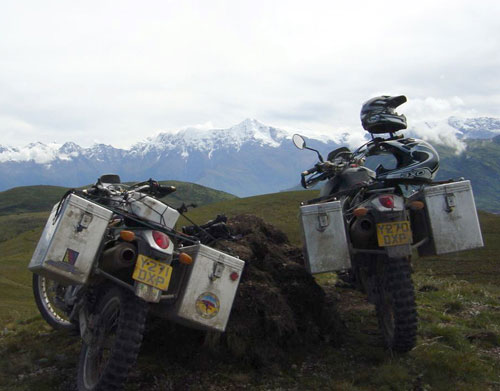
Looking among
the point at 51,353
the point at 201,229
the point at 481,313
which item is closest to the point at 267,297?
the point at 201,229

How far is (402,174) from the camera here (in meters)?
7.82

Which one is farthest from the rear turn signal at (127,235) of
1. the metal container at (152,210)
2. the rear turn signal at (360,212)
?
the rear turn signal at (360,212)

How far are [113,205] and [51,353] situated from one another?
2.90m

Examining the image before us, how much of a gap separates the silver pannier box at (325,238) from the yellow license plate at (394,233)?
0.63 meters

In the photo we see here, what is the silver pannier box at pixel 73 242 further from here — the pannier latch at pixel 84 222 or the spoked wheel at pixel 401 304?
the spoked wheel at pixel 401 304

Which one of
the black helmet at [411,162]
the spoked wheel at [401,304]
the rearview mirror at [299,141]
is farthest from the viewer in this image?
the rearview mirror at [299,141]

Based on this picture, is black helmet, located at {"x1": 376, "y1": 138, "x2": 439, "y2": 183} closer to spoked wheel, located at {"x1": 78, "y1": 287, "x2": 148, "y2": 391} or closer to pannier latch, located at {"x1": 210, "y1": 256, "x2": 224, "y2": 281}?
pannier latch, located at {"x1": 210, "y1": 256, "x2": 224, "y2": 281}

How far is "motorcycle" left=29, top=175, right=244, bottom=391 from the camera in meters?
5.60

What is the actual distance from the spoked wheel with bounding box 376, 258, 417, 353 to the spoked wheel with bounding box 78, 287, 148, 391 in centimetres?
363

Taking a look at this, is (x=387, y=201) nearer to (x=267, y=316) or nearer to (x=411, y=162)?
(x=411, y=162)

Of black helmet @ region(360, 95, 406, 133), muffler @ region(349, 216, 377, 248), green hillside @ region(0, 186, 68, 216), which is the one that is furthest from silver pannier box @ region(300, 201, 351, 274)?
green hillside @ region(0, 186, 68, 216)

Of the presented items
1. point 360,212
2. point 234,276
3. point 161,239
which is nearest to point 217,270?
point 234,276

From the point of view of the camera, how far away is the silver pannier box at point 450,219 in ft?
23.8

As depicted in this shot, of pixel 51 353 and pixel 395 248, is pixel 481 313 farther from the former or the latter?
pixel 51 353
